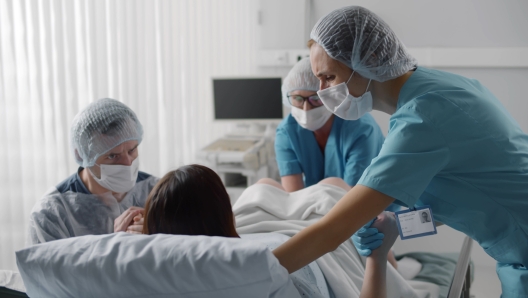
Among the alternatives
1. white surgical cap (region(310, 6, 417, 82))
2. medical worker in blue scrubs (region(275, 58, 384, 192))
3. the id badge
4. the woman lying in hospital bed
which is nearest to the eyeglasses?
medical worker in blue scrubs (region(275, 58, 384, 192))

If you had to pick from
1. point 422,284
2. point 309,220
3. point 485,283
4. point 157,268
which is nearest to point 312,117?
point 309,220

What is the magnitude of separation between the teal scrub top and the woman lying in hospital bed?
25cm

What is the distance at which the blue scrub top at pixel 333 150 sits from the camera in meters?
2.42

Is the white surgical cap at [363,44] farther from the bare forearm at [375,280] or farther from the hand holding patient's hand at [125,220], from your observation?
the hand holding patient's hand at [125,220]

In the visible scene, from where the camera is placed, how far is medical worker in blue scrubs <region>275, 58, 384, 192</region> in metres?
2.43

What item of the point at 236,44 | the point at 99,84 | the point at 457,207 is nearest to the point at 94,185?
the point at 99,84

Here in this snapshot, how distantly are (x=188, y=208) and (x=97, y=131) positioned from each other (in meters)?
0.69

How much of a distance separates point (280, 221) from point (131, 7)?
166cm

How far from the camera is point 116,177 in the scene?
1.79m

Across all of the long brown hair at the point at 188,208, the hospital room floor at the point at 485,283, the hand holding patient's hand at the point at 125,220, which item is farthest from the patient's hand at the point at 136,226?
the hospital room floor at the point at 485,283

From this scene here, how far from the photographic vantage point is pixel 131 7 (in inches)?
110

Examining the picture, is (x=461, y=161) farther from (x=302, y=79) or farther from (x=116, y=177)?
(x=302, y=79)

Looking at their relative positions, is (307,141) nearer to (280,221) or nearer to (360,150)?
(360,150)

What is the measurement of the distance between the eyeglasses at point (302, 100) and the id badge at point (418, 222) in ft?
3.83
